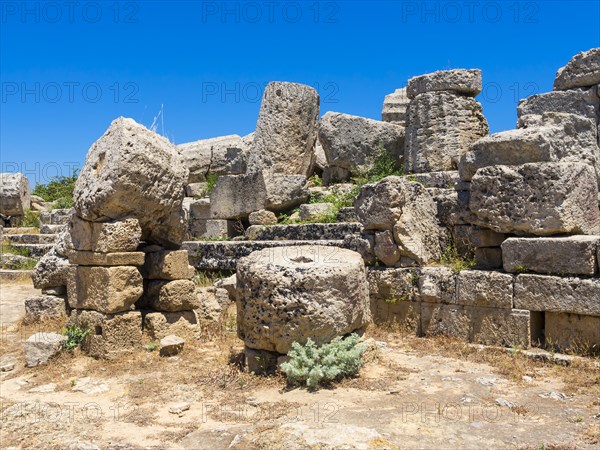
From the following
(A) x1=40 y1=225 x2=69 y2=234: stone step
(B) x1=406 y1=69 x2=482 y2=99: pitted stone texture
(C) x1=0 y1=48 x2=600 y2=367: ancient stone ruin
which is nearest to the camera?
(C) x1=0 y1=48 x2=600 y2=367: ancient stone ruin

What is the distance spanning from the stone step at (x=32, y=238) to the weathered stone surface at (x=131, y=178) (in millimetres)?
8669

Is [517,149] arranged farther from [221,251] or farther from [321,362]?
[221,251]

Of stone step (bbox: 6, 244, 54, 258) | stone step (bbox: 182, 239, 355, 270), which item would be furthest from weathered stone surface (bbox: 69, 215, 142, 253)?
stone step (bbox: 6, 244, 54, 258)

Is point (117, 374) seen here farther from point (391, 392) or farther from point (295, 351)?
point (391, 392)

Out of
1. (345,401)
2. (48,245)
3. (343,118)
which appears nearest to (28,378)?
(345,401)

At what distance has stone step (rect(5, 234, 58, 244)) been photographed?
576 inches

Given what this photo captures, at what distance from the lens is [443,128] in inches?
385

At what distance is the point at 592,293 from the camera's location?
5754 millimetres

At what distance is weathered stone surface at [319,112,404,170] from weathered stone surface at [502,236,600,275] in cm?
518

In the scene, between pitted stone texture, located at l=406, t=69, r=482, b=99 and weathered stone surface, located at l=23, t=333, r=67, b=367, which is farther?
pitted stone texture, located at l=406, t=69, r=482, b=99

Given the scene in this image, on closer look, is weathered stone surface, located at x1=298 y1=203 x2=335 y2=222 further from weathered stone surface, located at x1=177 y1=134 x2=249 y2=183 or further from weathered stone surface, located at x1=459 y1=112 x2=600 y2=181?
weathered stone surface, located at x1=177 y1=134 x2=249 y2=183

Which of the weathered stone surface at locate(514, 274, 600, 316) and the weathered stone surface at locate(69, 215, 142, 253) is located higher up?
the weathered stone surface at locate(69, 215, 142, 253)

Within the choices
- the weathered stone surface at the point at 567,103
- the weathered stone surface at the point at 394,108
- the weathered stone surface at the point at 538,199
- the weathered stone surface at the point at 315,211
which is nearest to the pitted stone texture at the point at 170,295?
the weathered stone surface at the point at 315,211

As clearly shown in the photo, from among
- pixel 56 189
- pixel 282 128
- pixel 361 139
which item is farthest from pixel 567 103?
pixel 56 189
